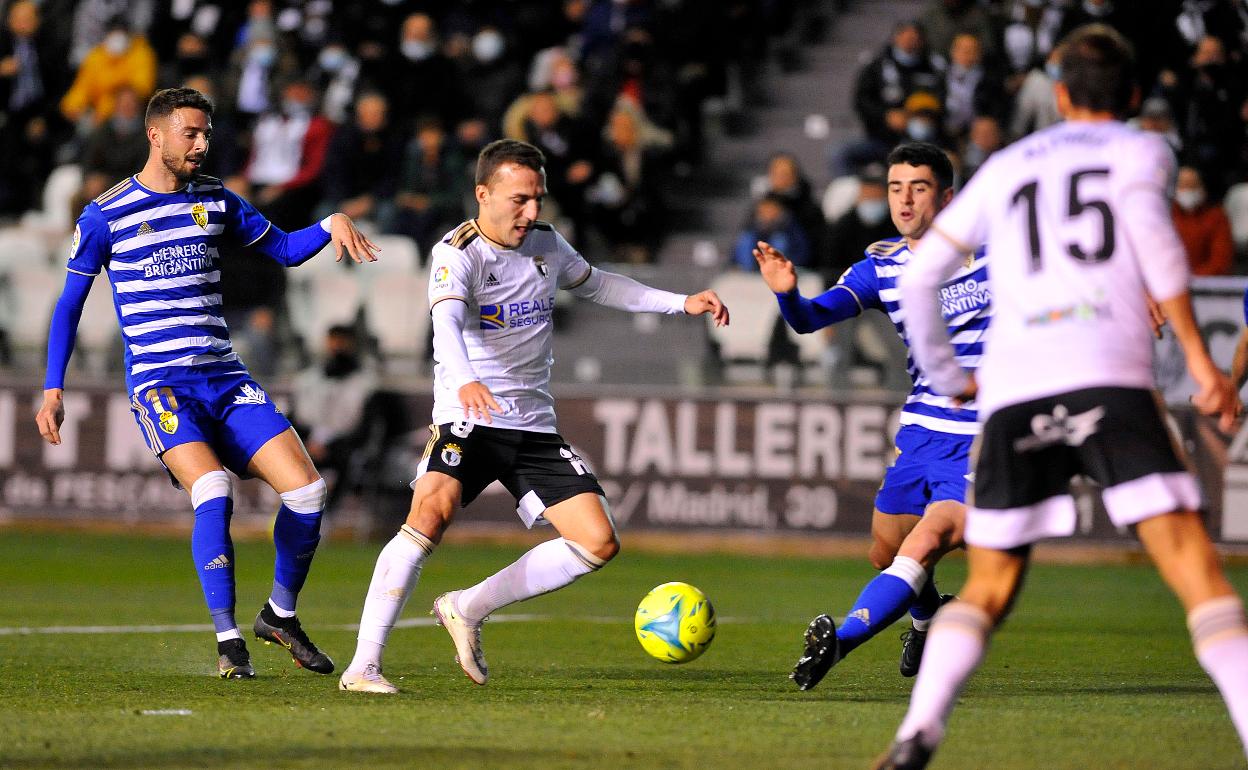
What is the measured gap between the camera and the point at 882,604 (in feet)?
24.0

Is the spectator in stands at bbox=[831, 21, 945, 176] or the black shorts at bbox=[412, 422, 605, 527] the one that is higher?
the spectator in stands at bbox=[831, 21, 945, 176]

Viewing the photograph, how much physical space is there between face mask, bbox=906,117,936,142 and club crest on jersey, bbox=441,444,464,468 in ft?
34.1

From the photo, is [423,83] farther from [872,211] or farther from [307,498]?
[307,498]

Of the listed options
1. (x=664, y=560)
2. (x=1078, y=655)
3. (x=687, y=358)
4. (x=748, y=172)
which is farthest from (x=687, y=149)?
(x=1078, y=655)

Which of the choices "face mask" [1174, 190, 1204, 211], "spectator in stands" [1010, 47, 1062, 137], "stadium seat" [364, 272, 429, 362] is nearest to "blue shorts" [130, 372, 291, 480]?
"stadium seat" [364, 272, 429, 362]

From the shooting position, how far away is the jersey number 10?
16.5 ft

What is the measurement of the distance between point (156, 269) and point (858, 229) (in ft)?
30.1

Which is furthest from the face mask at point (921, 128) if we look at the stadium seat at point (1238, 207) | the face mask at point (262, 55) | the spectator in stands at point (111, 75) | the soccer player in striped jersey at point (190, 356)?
the soccer player in striped jersey at point (190, 356)

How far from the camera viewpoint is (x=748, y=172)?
19906 millimetres

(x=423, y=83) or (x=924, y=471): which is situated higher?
(x=423, y=83)

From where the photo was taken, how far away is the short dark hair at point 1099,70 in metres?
5.12

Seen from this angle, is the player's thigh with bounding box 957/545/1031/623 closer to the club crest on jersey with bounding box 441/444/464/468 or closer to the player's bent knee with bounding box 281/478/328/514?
the club crest on jersey with bounding box 441/444/464/468

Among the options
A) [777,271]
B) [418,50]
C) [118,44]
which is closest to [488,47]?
[418,50]

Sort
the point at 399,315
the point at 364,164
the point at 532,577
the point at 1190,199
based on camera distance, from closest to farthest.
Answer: the point at 532,577
the point at 1190,199
the point at 399,315
the point at 364,164
